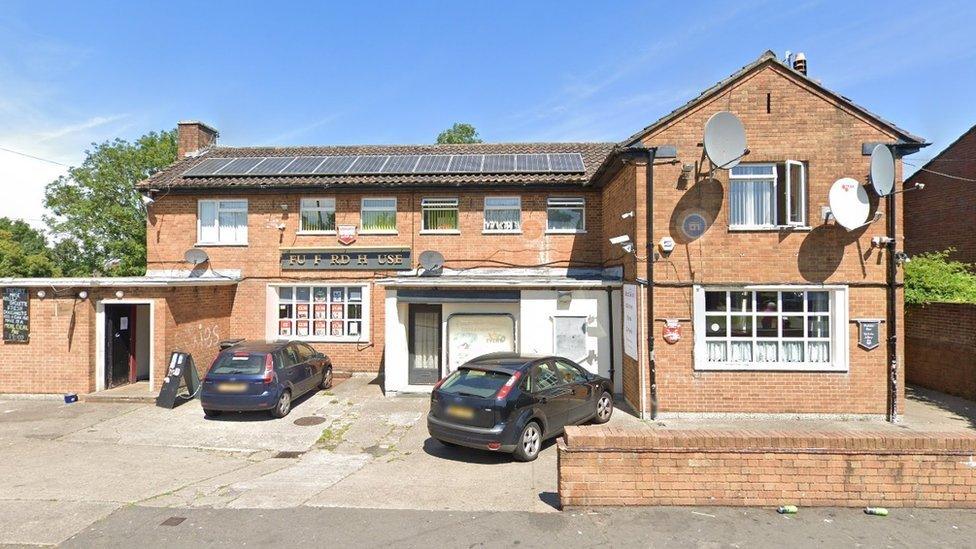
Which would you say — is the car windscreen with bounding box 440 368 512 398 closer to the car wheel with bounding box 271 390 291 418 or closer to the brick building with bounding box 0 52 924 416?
the brick building with bounding box 0 52 924 416

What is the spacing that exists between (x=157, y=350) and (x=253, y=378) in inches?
145

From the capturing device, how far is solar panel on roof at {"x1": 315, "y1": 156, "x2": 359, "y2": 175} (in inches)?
570

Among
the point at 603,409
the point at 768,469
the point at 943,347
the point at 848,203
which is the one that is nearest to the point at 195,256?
the point at 603,409

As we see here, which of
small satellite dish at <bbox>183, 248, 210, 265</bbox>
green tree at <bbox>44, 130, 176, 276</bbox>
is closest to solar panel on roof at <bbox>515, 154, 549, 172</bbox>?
small satellite dish at <bbox>183, 248, 210, 265</bbox>

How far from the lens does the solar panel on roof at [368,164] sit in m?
14.5

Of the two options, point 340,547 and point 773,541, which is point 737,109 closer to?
point 773,541

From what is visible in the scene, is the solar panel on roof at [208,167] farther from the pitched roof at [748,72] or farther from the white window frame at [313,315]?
the pitched roof at [748,72]

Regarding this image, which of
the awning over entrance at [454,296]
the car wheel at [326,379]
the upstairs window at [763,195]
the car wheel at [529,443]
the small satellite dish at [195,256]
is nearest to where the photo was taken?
the car wheel at [529,443]

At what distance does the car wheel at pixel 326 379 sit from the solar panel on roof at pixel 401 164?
571 centimetres

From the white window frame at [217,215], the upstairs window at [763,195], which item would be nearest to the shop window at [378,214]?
the white window frame at [217,215]

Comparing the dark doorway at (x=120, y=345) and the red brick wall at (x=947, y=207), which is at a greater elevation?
the red brick wall at (x=947, y=207)

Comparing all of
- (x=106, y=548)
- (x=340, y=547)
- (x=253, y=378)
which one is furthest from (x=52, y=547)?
(x=253, y=378)

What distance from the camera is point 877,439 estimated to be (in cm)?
528

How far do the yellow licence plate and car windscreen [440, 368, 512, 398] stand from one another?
21 cm
